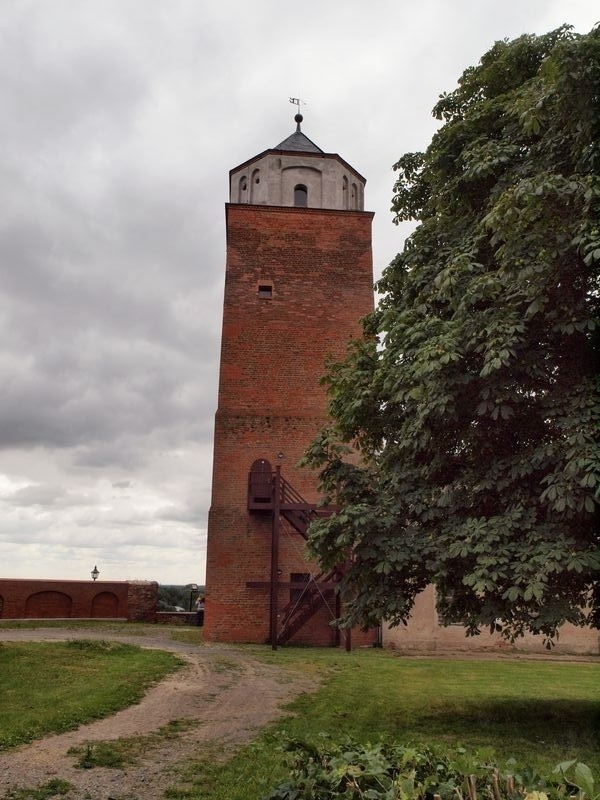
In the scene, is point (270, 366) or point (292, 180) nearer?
point (270, 366)

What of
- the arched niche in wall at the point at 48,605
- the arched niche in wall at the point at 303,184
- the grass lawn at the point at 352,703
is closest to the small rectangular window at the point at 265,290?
the arched niche in wall at the point at 303,184

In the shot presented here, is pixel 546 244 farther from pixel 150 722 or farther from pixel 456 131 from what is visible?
pixel 150 722

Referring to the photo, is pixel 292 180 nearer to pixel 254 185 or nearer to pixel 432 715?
pixel 254 185

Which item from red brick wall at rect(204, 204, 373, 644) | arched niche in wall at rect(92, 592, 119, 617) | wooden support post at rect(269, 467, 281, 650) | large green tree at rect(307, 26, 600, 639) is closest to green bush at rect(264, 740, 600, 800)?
large green tree at rect(307, 26, 600, 639)

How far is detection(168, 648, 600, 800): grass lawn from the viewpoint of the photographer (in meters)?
5.53

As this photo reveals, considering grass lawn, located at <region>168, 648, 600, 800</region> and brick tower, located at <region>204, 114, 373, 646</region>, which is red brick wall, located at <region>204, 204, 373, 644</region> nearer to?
brick tower, located at <region>204, 114, 373, 646</region>

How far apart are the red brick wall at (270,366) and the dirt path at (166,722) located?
483 cm

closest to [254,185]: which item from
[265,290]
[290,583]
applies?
[265,290]

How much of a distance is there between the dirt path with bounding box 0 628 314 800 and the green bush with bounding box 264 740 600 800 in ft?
7.85

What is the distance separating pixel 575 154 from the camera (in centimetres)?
704

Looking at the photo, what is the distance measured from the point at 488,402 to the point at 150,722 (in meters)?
5.18

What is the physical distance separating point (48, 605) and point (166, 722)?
19170 millimetres

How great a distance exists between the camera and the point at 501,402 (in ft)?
22.4

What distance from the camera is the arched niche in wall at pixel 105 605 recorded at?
990 inches
